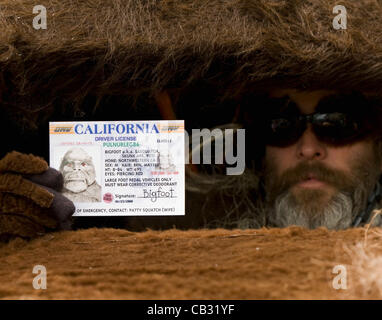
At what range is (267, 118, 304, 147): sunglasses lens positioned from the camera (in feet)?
3.44

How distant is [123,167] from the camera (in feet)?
3.20

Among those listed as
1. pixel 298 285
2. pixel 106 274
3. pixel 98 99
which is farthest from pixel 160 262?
pixel 98 99

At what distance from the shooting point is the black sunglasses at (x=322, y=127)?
1.02 m

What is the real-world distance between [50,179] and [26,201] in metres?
0.06

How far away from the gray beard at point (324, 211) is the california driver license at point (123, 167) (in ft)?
0.83

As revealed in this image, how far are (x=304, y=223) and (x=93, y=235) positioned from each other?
1.51ft

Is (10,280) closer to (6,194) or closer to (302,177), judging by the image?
(6,194)

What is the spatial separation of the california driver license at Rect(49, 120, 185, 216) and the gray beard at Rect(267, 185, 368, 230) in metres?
0.25

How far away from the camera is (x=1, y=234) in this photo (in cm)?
92

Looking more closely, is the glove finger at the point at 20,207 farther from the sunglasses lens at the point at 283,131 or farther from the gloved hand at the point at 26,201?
the sunglasses lens at the point at 283,131
